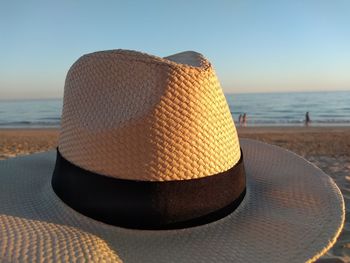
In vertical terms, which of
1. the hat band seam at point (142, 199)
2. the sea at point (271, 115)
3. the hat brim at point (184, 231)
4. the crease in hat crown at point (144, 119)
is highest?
the crease in hat crown at point (144, 119)

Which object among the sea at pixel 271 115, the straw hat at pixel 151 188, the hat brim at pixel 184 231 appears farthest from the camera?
the sea at pixel 271 115

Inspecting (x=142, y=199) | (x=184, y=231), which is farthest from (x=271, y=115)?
(x=142, y=199)

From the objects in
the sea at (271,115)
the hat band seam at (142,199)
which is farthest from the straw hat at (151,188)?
the sea at (271,115)

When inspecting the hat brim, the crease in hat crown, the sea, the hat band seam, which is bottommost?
the sea

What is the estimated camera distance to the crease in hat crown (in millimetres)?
1472

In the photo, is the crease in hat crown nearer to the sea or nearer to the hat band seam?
the hat band seam

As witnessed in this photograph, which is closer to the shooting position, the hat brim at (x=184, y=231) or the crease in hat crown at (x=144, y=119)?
the hat brim at (x=184, y=231)

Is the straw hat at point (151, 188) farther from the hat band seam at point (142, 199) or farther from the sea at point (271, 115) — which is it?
the sea at point (271, 115)

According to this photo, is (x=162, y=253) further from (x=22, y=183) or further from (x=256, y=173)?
(x=256, y=173)

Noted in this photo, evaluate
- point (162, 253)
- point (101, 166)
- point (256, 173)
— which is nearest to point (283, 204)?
point (256, 173)

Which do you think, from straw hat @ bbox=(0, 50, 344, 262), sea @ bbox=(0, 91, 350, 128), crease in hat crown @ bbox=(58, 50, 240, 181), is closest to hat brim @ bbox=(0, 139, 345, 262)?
straw hat @ bbox=(0, 50, 344, 262)

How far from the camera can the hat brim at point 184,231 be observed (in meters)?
1.25

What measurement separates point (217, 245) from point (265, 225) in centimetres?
28

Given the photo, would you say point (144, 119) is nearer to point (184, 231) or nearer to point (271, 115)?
point (184, 231)
